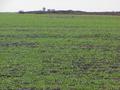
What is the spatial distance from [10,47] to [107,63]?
6453mm

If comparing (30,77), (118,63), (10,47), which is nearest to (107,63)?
(118,63)

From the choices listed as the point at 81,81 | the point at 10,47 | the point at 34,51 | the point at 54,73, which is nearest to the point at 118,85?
the point at 81,81

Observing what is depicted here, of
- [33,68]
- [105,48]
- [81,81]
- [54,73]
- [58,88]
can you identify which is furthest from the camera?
[105,48]

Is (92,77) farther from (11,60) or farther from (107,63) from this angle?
(11,60)

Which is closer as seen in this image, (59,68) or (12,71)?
(12,71)

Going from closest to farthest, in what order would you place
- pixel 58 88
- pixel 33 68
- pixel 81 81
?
1. pixel 58 88
2. pixel 81 81
3. pixel 33 68

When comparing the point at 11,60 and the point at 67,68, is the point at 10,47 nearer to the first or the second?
the point at 11,60

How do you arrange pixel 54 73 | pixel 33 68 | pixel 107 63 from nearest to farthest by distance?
pixel 54 73, pixel 33 68, pixel 107 63

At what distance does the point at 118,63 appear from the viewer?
49.1 ft

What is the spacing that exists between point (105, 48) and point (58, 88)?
966 centimetres

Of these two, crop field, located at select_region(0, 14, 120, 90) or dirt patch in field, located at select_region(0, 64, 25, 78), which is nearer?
crop field, located at select_region(0, 14, 120, 90)

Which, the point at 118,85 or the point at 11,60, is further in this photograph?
the point at 11,60

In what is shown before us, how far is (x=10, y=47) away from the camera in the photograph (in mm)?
19875

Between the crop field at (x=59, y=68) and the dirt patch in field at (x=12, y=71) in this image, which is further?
the dirt patch in field at (x=12, y=71)
